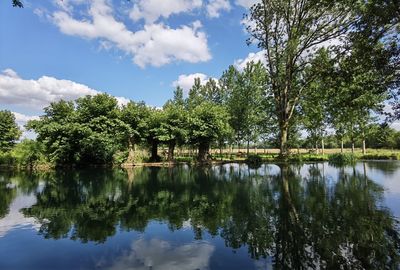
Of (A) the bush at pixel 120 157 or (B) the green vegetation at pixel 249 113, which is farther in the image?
(A) the bush at pixel 120 157

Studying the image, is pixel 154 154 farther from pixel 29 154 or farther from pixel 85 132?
pixel 29 154

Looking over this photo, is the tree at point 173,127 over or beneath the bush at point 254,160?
over

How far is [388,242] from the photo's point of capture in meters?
8.95

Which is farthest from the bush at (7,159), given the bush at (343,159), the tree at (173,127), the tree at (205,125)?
the bush at (343,159)

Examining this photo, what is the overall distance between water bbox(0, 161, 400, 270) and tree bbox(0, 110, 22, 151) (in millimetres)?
49208

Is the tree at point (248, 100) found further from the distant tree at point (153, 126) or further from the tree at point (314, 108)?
the distant tree at point (153, 126)

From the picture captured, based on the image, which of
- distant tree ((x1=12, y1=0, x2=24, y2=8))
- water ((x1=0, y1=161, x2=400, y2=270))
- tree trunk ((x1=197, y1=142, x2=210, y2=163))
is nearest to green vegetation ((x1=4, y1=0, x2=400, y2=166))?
tree trunk ((x1=197, y1=142, x2=210, y2=163))

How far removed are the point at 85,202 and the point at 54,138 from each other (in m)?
29.1

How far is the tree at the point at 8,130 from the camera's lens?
6016cm

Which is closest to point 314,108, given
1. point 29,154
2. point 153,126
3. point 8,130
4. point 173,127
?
point 173,127

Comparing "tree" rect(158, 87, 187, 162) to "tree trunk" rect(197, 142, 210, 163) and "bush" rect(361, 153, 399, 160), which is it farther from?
"bush" rect(361, 153, 399, 160)

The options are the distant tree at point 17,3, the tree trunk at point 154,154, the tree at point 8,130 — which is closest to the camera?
the distant tree at point 17,3

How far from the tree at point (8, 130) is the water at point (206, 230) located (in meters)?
49.2

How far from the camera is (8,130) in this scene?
6150 centimetres
